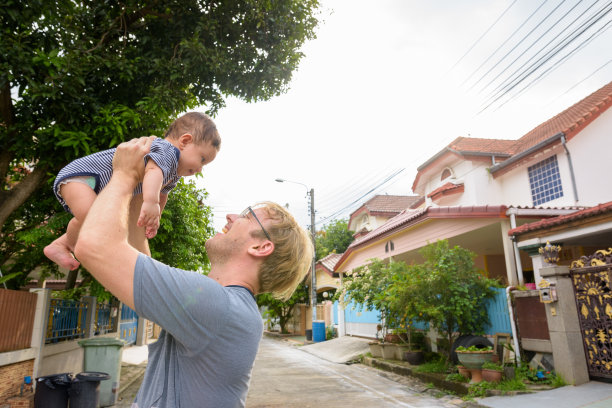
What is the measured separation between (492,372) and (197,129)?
8.53 m

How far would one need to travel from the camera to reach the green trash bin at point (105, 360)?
27.5 feet

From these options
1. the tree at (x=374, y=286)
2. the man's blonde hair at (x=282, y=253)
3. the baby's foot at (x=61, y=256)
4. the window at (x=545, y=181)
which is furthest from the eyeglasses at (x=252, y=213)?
the window at (x=545, y=181)

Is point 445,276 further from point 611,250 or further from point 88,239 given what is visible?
point 88,239

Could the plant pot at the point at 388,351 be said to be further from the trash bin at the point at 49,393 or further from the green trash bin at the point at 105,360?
the trash bin at the point at 49,393

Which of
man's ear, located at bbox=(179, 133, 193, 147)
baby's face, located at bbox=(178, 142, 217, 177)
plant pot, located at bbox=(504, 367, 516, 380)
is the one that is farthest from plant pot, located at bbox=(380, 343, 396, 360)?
man's ear, located at bbox=(179, 133, 193, 147)

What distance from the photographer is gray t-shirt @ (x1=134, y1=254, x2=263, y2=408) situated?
1.31 m

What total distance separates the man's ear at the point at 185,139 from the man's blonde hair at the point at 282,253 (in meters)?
0.82

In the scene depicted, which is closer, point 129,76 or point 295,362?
point 129,76

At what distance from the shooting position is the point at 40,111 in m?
6.78

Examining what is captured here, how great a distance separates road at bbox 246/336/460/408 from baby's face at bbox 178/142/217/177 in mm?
6953

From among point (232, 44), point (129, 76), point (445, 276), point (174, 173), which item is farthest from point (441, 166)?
point (174, 173)

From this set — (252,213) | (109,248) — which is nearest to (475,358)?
(252,213)

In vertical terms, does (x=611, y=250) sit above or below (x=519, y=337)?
above

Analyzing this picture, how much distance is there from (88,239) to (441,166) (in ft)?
66.4
